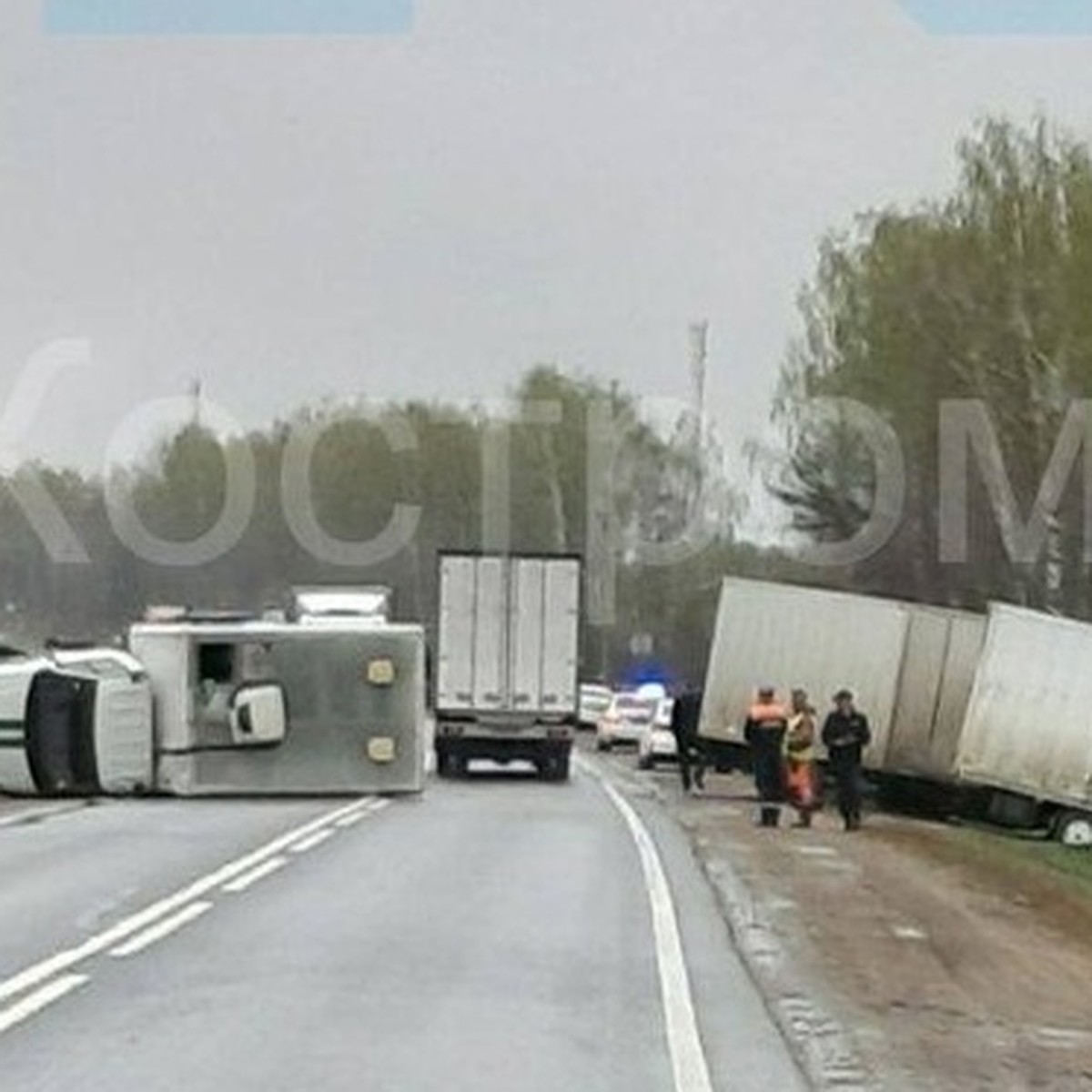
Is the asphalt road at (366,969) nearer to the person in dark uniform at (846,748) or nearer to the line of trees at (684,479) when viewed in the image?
the person in dark uniform at (846,748)

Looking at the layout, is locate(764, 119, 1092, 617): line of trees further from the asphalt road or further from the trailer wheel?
the asphalt road

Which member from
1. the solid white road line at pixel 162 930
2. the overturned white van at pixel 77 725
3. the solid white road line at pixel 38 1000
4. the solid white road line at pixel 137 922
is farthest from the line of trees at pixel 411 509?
the solid white road line at pixel 38 1000

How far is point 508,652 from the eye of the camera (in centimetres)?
5194

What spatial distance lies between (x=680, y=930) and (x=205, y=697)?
22508 millimetres

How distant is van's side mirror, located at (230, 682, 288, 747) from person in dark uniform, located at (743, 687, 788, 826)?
7.12 meters

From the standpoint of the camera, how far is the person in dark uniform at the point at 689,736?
49.3m

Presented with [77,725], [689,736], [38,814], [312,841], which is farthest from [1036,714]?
[312,841]

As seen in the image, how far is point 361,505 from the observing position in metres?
102

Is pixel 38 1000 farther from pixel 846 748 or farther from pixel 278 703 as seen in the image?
pixel 278 703

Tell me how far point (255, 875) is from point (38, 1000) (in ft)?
32.1

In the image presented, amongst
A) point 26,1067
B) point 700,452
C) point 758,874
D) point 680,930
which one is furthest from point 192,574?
point 26,1067

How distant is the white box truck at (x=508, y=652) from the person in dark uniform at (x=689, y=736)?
6.44 ft

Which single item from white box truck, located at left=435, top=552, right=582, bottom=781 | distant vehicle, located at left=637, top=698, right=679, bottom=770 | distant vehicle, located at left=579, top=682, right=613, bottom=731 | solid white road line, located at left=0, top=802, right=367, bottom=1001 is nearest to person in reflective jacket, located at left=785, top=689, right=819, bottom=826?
solid white road line, located at left=0, top=802, right=367, bottom=1001

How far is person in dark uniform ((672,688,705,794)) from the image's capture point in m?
49.3
